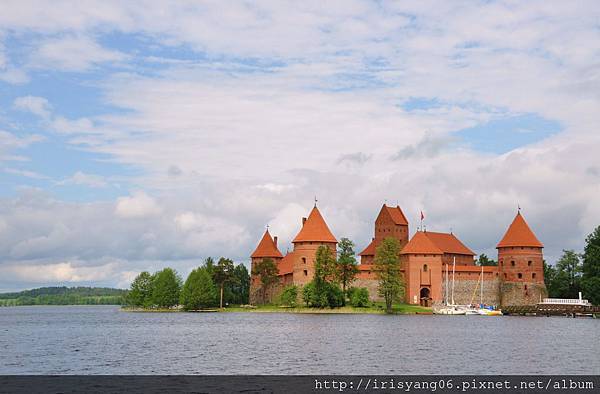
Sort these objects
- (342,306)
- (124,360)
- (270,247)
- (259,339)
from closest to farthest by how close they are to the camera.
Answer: (124,360), (259,339), (342,306), (270,247)

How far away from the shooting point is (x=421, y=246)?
247 ft

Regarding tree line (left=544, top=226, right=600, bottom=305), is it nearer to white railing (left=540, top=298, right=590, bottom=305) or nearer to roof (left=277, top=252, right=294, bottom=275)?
white railing (left=540, top=298, right=590, bottom=305)

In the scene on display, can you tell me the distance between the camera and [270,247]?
87.2 metres

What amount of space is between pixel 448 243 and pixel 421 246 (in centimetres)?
908

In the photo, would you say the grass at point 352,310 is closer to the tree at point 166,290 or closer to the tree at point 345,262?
the tree at point 345,262

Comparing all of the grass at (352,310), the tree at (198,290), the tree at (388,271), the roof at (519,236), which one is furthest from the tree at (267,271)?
the roof at (519,236)

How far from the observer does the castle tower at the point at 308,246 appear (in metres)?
72.9

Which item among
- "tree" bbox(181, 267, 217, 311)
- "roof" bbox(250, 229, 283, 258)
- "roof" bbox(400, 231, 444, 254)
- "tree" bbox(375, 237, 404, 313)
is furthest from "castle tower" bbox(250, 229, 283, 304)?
"tree" bbox(375, 237, 404, 313)

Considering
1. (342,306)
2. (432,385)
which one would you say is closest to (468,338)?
(432,385)

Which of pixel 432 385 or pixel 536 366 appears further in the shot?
pixel 536 366

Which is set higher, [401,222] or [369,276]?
[401,222]

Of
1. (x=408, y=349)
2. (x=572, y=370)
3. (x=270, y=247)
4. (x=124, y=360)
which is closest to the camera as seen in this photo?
(x=572, y=370)

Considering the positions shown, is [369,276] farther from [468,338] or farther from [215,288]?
[468,338]

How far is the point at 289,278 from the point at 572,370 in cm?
5458
